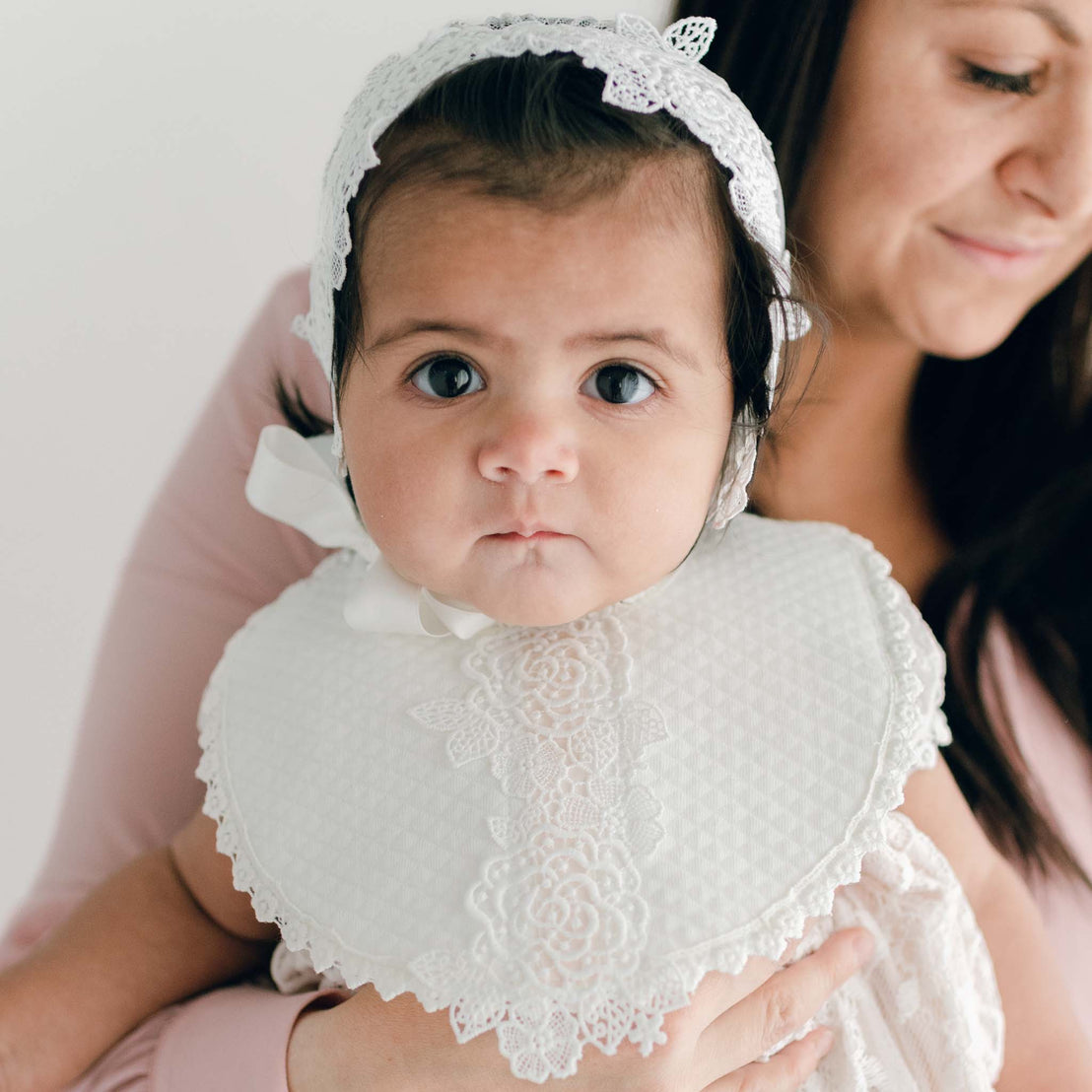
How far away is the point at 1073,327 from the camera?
1558 millimetres

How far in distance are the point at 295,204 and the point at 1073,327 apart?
1287 millimetres

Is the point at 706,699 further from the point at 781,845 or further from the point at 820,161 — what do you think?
the point at 820,161

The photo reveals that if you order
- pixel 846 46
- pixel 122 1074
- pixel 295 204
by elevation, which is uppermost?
pixel 846 46

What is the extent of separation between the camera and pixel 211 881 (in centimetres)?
111

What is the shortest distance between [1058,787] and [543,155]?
1.12 metres

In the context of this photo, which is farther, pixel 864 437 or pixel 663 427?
pixel 864 437

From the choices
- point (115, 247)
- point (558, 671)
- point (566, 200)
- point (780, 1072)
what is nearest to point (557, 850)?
point (558, 671)

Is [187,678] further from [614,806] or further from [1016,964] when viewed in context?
[1016,964]

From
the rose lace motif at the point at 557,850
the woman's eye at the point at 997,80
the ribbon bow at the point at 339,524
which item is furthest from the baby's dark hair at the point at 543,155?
the woman's eye at the point at 997,80

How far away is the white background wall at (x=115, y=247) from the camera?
161cm

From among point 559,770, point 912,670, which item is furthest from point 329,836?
point 912,670

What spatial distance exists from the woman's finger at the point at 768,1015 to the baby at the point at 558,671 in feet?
0.31

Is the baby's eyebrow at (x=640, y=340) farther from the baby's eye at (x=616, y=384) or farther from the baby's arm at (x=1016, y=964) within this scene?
the baby's arm at (x=1016, y=964)

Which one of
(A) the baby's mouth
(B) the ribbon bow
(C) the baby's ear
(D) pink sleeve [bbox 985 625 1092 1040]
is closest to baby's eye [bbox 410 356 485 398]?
(A) the baby's mouth
